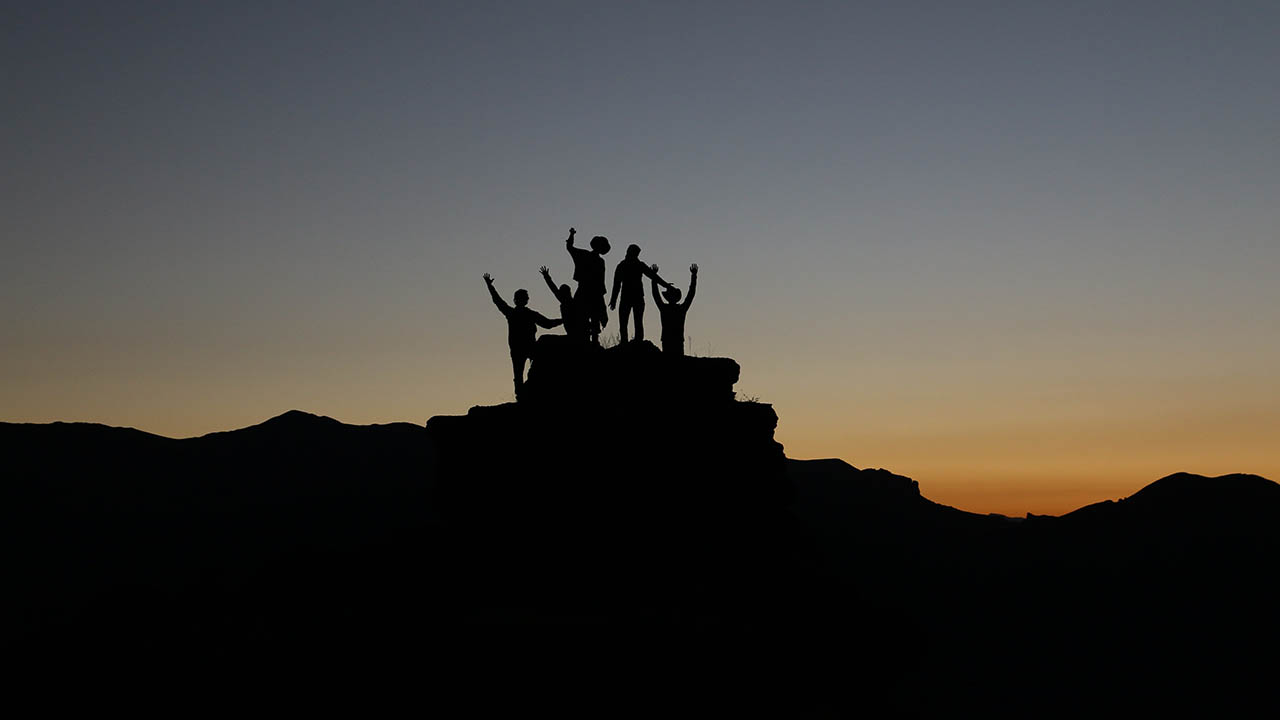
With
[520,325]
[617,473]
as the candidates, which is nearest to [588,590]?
[617,473]

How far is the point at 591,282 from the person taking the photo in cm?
1973

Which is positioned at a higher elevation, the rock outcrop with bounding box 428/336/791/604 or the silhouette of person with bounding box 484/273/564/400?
the silhouette of person with bounding box 484/273/564/400

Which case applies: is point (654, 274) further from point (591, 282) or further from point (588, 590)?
point (588, 590)

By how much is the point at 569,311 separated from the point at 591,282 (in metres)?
0.99

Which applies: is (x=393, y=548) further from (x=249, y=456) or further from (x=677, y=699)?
(x=249, y=456)

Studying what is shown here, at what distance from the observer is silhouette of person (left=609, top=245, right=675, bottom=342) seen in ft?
64.5

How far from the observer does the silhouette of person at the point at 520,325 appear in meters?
19.9

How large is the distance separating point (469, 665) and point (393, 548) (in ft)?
26.0

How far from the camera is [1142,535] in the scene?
82438 millimetres

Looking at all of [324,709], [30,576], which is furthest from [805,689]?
[30,576]

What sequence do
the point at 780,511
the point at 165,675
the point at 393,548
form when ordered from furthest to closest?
the point at 393,548
the point at 780,511
the point at 165,675

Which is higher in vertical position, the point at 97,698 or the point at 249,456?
the point at 249,456

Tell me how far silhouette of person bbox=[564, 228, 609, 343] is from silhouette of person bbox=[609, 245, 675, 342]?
0.34 metres

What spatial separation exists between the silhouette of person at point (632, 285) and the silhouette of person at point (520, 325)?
162 cm
